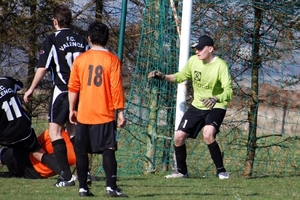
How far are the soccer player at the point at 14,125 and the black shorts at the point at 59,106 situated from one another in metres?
1.48

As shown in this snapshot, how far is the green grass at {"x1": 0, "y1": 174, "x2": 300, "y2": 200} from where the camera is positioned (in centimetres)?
746

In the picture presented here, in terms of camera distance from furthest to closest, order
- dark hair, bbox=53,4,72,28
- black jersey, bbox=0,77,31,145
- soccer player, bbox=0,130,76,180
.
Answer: soccer player, bbox=0,130,76,180
black jersey, bbox=0,77,31,145
dark hair, bbox=53,4,72,28

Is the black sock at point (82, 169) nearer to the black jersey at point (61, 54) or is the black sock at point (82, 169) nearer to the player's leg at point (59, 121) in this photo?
the player's leg at point (59, 121)

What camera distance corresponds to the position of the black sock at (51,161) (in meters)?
9.45

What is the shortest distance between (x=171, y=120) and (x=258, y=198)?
3581 millimetres

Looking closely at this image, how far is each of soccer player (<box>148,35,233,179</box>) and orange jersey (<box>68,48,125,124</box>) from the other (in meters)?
2.19

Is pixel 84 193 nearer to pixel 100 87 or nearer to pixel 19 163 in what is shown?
pixel 100 87

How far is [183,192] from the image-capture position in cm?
790

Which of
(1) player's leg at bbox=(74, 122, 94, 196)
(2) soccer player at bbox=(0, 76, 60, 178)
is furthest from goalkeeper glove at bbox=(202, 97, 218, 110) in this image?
(2) soccer player at bbox=(0, 76, 60, 178)

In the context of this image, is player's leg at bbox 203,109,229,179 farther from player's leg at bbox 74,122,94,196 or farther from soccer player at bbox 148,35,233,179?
player's leg at bbox 74,122,94,196

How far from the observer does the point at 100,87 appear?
7062 millimetres

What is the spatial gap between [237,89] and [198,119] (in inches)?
72.8

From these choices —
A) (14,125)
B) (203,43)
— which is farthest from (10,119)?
(203,43)

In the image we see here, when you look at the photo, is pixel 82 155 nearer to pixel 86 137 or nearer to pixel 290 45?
pixel 86 137
